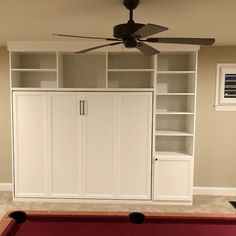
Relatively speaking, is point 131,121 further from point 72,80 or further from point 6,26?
point 6,26

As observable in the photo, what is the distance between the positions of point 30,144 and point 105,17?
223 centimetres

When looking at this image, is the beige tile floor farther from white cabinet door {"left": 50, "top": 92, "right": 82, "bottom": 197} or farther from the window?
the window

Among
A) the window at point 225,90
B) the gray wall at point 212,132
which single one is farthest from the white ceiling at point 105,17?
the window at point 225,90

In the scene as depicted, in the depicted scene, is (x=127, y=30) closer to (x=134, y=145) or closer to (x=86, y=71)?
(x=134, y=145)

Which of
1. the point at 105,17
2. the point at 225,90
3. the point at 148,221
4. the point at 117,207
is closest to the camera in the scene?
→ the point at 148,221

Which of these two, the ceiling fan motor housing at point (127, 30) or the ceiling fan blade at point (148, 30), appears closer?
the ceiling fan blade at point (148, 30)

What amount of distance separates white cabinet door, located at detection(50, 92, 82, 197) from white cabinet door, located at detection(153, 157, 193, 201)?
1158mm

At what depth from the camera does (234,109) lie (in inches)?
166

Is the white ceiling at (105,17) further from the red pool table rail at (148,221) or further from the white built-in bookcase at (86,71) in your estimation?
the red pool table rail at (148,221)

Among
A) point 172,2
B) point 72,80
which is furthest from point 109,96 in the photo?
point 172,2

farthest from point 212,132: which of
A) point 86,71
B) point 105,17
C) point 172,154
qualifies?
point 105,17

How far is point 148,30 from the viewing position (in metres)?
1.80

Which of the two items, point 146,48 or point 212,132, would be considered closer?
point 146,48

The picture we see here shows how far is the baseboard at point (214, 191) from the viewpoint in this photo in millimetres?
4344
